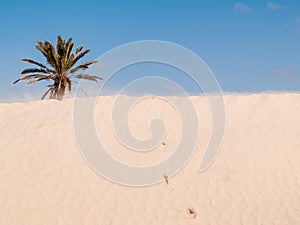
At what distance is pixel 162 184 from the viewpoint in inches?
496

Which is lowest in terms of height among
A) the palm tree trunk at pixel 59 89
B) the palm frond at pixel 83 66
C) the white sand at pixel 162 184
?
the white sand at pixel 162 184

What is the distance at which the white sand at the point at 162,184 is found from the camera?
37.6 feet

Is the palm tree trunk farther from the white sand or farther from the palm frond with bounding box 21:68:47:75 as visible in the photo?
the white sand

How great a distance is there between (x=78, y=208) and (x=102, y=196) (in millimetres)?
820

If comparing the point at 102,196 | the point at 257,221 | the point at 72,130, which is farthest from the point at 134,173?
the point at 257,221

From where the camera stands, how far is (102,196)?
12109mm

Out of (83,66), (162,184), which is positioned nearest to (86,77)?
(83,66)

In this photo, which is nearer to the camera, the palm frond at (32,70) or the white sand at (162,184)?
the white sand at (162,184)

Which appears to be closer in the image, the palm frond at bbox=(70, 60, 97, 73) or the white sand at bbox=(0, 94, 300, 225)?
the white sand at bbox=(0, 94, 300, 225)

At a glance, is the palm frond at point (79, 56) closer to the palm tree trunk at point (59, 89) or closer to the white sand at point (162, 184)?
the palm tree trunk at point (59, 89)

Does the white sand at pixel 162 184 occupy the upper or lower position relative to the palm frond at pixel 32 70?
lower

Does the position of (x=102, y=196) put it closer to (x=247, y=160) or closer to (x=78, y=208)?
(x=78, y=208)

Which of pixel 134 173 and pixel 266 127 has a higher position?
pixel 266 127

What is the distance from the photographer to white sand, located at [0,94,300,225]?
11469mm
